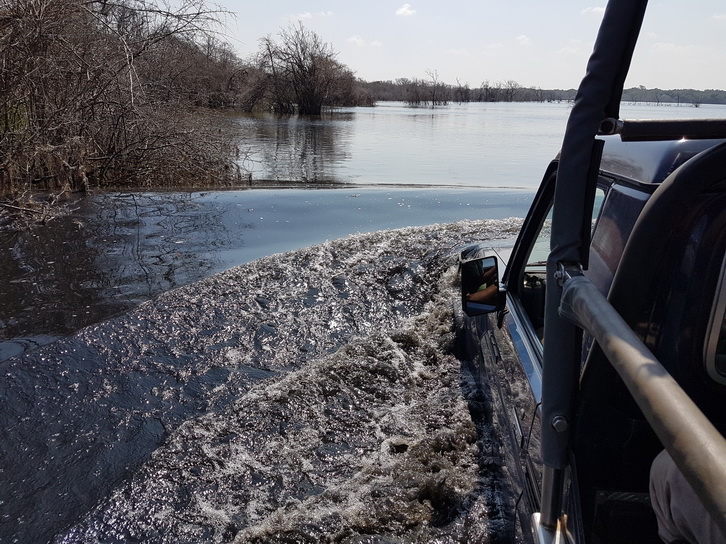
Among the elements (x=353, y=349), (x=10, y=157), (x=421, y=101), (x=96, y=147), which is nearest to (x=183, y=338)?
(x=353, y=349)

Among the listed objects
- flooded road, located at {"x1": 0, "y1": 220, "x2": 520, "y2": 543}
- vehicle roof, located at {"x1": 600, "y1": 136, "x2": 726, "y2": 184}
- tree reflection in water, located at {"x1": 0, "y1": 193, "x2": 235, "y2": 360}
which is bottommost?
flooded road, located at {"x1": 0, "y1": 220, "x2": 520, "y2": 543}

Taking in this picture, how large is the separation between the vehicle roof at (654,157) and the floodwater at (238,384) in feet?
4.88

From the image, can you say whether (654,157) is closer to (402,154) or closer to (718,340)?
(718,340)

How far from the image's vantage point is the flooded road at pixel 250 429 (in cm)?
303

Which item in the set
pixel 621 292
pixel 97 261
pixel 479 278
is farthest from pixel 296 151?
pixel 621 292

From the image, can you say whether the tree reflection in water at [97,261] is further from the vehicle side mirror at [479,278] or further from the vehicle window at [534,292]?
the vehicle window at [534,292]

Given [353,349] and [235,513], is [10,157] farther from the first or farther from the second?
[235,513]

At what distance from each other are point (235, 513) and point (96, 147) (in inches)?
398

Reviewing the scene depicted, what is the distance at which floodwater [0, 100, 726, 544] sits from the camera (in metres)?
3.09

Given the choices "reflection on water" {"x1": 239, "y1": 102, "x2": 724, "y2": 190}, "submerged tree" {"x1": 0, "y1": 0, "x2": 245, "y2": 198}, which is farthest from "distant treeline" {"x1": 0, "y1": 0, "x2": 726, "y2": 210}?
"reflection on water" {"x1": 239, "y1": 102, "x2": 724, "y2": 190}

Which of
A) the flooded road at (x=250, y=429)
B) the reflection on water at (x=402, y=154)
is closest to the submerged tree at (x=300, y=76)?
the reflection on water at (x=402, y=154)

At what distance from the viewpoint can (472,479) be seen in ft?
10.5

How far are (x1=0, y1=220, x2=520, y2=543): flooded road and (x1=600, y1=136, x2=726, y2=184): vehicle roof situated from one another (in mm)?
1665

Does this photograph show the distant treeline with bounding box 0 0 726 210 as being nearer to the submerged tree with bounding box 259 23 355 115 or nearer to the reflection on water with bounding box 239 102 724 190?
the reflection on water with bounding box 239 102 724 190
